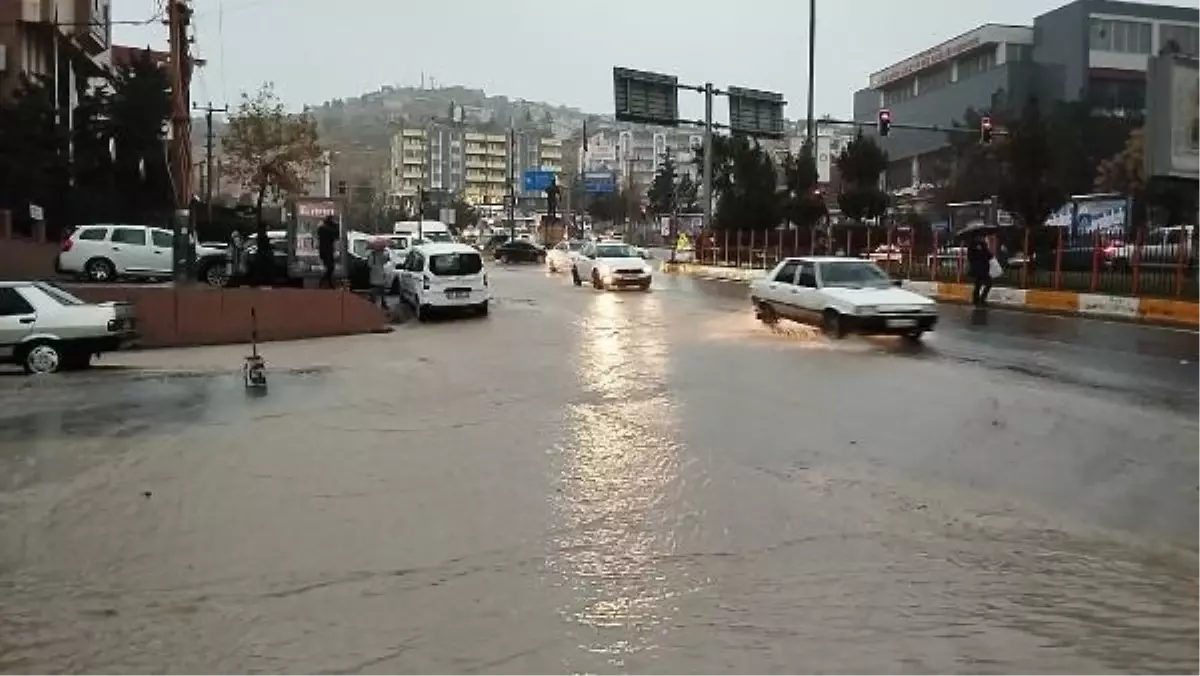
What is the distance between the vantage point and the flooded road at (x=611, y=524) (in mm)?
5688

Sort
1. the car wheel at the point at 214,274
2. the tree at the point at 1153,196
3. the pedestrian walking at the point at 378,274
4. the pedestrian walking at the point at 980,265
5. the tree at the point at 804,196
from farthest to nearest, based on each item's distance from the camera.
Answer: the tree at the point at 804,196
the tree at the point at 1153,196
the car wheel at the point at 214,274
the pedestrian walking at the point at 378,274
the pedestrian walking at the point at 980,265

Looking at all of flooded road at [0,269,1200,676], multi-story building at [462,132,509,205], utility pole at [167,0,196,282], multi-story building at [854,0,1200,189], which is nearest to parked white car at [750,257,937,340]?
flooded road at [0,269,1200,676]

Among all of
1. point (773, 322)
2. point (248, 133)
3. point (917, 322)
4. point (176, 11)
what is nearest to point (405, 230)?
point (248, 133)

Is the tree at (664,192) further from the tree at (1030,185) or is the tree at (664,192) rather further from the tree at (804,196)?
the tree at (1030,185)

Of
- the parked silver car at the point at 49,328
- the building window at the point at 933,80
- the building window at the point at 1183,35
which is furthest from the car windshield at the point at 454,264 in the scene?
the building window at the point at 933,80

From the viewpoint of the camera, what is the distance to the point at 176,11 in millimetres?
27312

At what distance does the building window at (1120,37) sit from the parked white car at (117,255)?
78788 mm

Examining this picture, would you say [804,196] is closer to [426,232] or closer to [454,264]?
[426,232]

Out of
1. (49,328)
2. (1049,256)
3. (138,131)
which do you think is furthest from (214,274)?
(1049,256)

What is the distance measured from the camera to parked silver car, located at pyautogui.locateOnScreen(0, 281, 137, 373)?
723 inches

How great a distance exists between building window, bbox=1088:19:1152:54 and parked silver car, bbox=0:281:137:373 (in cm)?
8946

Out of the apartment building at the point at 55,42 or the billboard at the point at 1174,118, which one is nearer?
the billboard at the point at 1174,118

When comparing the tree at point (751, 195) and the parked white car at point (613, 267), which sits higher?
the tree at point (751, 195)

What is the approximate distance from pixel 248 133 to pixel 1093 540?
63576 mm
